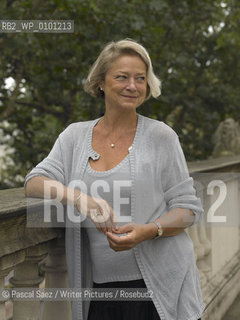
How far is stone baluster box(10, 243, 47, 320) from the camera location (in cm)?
202

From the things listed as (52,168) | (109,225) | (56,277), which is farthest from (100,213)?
(56,277)

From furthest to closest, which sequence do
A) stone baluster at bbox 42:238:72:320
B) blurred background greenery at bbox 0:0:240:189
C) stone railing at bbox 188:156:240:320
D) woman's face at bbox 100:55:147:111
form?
blurred background greenery at bbox 0:0:240:189, stone railing at bbox 188:156:240:320, stone baluster at bbox 42:238:72:320, woman's face at bbox 100:55:147:111

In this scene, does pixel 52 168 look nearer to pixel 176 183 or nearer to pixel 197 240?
pixel 176 183

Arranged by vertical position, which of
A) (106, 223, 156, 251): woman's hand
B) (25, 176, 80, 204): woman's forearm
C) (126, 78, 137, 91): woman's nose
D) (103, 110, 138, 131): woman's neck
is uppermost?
(126, 78, 137, 91): woman's nose

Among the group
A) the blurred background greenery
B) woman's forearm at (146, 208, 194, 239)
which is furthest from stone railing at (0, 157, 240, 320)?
the blurred background greenery

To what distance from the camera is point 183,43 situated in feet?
30.8

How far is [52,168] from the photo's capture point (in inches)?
78.5

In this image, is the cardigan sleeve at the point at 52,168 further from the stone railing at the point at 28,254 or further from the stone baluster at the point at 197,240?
the stone baluster at the point at 197,240

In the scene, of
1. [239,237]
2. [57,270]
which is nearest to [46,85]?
[239,237]

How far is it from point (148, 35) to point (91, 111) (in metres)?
1.37

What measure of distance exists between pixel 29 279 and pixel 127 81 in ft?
2.93

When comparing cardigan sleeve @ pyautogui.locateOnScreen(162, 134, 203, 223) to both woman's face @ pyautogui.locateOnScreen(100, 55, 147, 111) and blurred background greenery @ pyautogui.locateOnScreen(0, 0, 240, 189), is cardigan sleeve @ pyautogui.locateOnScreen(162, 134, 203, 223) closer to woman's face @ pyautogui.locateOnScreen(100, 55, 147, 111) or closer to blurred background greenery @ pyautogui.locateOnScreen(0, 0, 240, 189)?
woman's face @ pyautogui.locateOnScreen(100, 55, 147, 111)

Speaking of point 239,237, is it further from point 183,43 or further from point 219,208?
point 183,43

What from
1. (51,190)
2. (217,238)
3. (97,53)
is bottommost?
(217,238)
